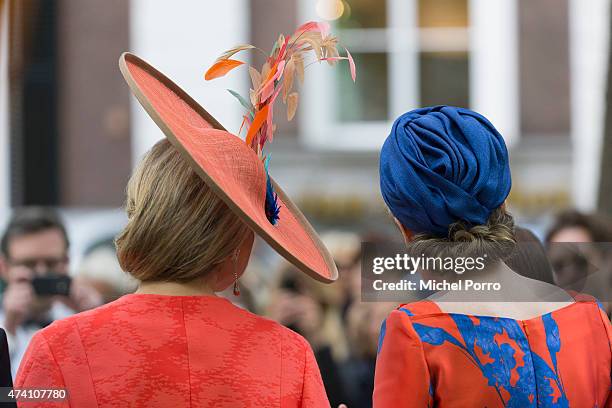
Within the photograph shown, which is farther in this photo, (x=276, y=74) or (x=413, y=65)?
(x=413, y=65)

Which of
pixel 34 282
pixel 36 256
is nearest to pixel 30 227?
pixel 36 256

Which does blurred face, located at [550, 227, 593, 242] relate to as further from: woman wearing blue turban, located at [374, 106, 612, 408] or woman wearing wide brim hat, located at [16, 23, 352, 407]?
woman wearing wide brim hat, located at [16, 23, 352, 407]

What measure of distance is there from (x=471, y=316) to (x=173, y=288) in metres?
0.56

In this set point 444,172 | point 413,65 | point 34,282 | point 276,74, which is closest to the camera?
point 444,172

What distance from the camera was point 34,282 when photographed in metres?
4.04

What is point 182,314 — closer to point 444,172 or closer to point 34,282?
point 444,172

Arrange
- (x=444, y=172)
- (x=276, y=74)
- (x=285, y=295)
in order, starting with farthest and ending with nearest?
(x=285, y=295), (x=276, y=74), (x=444, y=172)

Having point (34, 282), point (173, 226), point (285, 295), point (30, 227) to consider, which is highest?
point (173, 226)

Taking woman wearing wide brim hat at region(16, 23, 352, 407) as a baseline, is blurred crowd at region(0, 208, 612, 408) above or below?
below

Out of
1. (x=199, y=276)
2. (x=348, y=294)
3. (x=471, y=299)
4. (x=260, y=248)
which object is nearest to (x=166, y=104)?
(x=199, y=276)

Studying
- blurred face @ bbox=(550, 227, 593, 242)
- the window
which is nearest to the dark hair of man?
blurred face @ bbox=(550, 227, 593, 242)

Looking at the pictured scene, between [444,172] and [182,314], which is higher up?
[444,172]

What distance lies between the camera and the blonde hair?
1.94m

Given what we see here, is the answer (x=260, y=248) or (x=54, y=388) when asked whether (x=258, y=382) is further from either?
(x=260, y=248)
